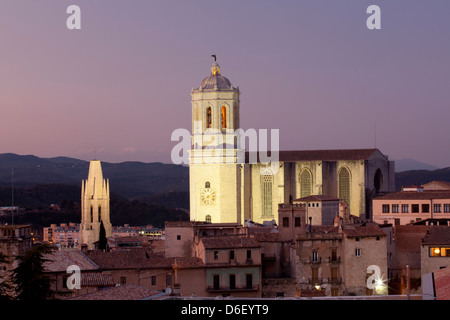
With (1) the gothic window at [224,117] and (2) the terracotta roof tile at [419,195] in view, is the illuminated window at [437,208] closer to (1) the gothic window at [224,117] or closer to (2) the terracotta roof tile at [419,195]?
(2) the terracotta roof tile at [419,195]

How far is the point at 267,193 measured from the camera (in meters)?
87.0

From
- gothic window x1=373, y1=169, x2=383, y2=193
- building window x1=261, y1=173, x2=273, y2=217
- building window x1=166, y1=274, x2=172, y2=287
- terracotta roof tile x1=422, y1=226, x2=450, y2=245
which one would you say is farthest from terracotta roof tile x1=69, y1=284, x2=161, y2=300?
gothic window x1=373, y1=169, x2=383, y2=193

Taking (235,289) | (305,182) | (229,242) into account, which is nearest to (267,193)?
(305,182)

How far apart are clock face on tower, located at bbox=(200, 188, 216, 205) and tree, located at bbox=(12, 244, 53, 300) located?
47.6 metres

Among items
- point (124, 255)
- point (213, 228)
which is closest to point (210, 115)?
point (213, 228)

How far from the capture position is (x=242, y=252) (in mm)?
49625

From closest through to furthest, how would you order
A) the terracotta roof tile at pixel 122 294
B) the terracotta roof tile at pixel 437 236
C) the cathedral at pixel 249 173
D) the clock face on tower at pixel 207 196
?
the terracotta roof tile at pixel 122 294, the terracotta roof tile at pixel 437 236, the cathedral at pixel 249 173, the clock face on tower at pixel 207 196

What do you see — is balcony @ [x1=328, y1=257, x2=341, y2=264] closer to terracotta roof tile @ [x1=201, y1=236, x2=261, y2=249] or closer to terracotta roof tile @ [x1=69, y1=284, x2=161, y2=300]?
terracotta roof tile @ [x1=201, y1=236, x2=261, y2=249]

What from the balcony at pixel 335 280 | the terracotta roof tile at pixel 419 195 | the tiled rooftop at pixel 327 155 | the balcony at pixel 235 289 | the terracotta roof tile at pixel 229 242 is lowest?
the balcony at pixel 235 289

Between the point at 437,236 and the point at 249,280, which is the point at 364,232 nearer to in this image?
the point at 437,236

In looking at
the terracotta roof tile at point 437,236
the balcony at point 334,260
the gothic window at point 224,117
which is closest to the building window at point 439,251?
the terracotta roof tile at point 437,236

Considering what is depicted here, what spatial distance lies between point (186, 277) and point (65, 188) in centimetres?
14896

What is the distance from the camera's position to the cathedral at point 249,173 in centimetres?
8519

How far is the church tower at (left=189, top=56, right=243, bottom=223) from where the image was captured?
87.2 meters
